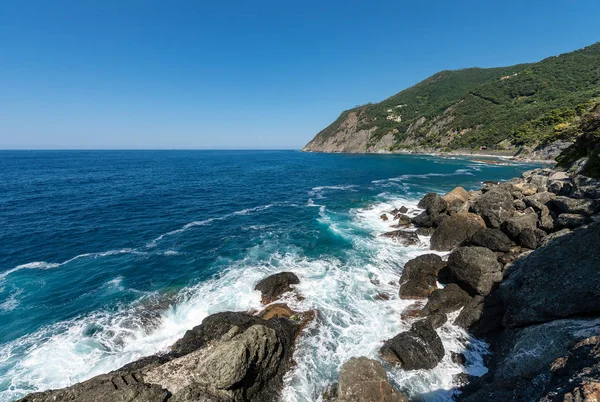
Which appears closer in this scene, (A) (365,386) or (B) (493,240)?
(A) (365,386)

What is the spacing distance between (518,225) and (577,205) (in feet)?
14.1

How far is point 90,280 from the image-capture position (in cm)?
2125

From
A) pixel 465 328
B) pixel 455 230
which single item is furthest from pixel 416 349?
pixel 455 230

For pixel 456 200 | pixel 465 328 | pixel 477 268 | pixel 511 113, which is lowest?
Result: pixel 465 328

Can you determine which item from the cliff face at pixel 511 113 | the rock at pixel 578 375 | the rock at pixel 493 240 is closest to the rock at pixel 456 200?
the rock at pixel 493 240

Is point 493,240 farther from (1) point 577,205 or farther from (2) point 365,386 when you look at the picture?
(2) point 365,386

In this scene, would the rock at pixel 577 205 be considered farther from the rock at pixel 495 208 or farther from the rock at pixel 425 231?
the rock at pixel 425 231

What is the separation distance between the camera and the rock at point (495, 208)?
24.3 meters

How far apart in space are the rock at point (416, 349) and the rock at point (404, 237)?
14.0 meters

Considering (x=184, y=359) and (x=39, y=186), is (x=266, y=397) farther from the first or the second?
(x=39, y=186)

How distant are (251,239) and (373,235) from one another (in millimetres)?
14314

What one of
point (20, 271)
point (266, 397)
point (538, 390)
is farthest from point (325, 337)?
point (20, 271)

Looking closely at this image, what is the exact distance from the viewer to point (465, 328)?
15.1m

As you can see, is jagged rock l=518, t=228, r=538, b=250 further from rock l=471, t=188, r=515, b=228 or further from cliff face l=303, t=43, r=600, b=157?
cliff face l=303, t=43, r=600, b=157
